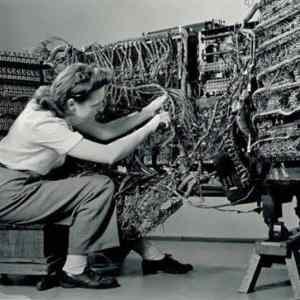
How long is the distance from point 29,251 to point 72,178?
361mm

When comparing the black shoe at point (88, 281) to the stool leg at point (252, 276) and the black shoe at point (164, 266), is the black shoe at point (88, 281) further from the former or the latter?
the stool leg at point (252, 276)

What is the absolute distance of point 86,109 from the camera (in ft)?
8.86

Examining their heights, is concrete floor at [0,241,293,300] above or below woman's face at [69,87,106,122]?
below

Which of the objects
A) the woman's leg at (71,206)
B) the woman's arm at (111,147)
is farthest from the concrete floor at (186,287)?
the woman's arm at (111,147)

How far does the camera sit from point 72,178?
8.70ft

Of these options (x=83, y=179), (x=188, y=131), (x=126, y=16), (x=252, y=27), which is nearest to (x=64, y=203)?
(x=83, y=179)

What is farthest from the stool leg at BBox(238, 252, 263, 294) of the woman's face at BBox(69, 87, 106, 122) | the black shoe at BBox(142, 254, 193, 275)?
the woman's face at BBox(69, 87, 106, 122)

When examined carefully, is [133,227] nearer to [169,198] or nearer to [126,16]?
[169,198]

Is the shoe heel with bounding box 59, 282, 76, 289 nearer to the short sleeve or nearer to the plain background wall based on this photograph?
the short sleeve

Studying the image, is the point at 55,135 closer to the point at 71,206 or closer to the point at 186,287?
the point at 71,206

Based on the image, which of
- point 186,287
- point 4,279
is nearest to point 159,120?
point 186,287

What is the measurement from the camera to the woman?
2551 millimetres

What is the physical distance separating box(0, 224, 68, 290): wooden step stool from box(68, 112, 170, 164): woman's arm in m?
0.37

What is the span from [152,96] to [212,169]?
44 centimetres
